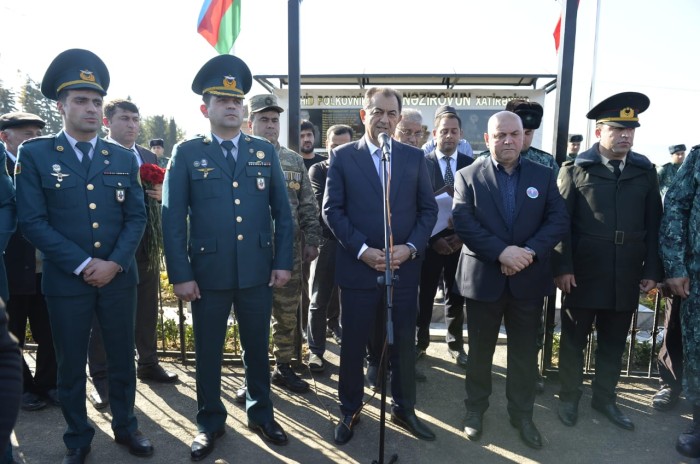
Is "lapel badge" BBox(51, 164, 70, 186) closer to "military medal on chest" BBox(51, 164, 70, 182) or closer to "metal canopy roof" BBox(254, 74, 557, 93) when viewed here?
"military medal on chest" BBox(51, 164, 70, 182)

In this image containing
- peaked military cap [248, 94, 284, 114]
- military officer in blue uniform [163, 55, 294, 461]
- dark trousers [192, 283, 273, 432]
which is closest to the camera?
military officer in blue uniform [163, 55, 294, 461]

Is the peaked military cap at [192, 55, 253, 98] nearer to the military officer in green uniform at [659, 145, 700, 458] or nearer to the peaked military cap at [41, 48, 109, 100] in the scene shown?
the peaked military cap at [41, 48, 109, 100]

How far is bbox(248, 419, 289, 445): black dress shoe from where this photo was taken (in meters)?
3.20

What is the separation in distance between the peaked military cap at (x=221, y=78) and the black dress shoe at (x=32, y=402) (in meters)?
2.66

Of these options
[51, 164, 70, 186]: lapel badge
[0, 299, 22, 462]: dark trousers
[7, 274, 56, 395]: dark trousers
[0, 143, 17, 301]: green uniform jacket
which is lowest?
[7, 274, 56, 395]: dark trousers

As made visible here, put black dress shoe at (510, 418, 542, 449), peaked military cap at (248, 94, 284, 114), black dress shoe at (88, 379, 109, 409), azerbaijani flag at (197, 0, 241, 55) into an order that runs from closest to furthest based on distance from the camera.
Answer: black dress shoe at (510, 418, 542, 449)
black dress shoe at (88, 379, 109, 409)
peaked military cap at (248, 94, 284, 114)
azerbaijani flag at (197, 0, 241, 55)

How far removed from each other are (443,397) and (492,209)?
1.66m

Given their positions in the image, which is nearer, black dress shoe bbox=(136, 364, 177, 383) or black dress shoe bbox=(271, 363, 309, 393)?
black dress shoe bbox=(271, 363, 309, 393)

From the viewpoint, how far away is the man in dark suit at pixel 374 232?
10.6ft

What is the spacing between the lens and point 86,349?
3.01m

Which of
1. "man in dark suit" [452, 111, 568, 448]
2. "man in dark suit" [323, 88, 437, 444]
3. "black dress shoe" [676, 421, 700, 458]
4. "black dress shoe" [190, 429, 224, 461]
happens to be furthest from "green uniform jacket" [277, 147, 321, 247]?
"black dress shoe" [676, 421, 700, 458]

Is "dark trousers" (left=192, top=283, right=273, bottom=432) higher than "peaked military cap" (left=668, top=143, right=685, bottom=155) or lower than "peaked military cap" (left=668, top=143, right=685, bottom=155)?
lower

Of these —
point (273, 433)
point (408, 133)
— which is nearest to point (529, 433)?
point (273, 433)

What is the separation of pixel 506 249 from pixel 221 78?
7.05 ft
